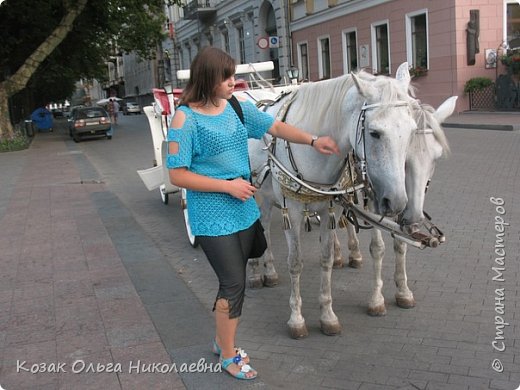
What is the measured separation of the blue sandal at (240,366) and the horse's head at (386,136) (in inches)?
50.6

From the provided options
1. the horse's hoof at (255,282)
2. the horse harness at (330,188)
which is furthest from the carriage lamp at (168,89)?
the horse harness at (330,188)

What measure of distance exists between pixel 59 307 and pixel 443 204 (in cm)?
526

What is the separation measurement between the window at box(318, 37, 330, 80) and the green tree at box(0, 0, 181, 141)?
7408mm

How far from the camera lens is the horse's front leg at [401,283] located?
4.34 m

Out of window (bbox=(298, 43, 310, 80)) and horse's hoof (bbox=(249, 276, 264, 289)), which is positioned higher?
window (bbox=(298, 43, 310, 80))

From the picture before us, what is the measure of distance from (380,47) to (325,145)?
2169 cm

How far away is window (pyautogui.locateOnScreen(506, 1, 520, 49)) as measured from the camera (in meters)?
19.8

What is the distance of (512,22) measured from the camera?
19953 millimetres

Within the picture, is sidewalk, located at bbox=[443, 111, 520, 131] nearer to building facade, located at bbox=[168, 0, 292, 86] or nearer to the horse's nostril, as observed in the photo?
building facade, located at bbox=[168, 0, 292, 86]

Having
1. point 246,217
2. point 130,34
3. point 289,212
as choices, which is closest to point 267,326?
point 289,212

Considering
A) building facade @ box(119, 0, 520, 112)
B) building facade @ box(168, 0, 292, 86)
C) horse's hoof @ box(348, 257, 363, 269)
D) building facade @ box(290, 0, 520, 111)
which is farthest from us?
building facade @ box(168, 0, 292, 86)

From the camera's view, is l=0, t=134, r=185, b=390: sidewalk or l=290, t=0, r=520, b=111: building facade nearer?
l=0, t=134, r=185, b=390: sidewalk

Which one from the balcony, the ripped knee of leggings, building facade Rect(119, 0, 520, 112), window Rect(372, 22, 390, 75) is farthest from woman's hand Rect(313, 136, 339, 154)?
the balcony

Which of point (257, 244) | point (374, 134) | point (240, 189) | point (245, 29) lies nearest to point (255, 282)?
point (257, 244)
